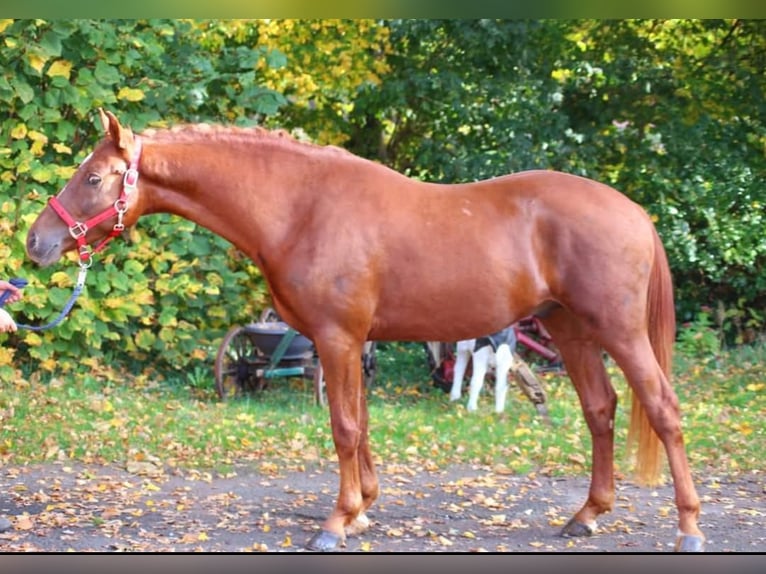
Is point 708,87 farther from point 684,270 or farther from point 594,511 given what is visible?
point 594,511

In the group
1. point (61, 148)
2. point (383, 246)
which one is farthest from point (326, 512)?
point (61, 148)

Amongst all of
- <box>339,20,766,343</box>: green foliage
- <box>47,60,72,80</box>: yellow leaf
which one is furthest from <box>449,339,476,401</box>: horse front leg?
<box>47,60,72,80</box>: yellow leaf

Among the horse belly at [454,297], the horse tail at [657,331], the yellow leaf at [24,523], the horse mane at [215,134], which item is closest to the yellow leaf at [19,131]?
the horse mane at [215,134]

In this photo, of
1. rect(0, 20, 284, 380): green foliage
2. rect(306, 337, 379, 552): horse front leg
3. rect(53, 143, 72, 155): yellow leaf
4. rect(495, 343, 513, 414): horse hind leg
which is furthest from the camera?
rect(495, 343, 513, 414): horse hind leg

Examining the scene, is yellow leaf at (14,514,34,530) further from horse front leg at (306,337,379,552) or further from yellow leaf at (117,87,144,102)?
yellow leaf at (117,87,144,102)

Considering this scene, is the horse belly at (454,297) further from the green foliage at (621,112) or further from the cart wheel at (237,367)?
the green foliage at (621,112)

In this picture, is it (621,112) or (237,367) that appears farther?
(621,112)

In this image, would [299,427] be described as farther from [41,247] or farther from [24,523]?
[41,247]

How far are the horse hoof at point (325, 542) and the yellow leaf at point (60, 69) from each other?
450 centimetres

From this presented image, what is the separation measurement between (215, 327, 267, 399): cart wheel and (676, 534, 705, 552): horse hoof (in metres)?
4.33

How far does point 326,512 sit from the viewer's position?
5734 millimetres

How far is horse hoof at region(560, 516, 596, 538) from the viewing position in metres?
5.30

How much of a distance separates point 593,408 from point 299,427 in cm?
277

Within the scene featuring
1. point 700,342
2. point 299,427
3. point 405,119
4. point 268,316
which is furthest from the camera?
point 405,119
